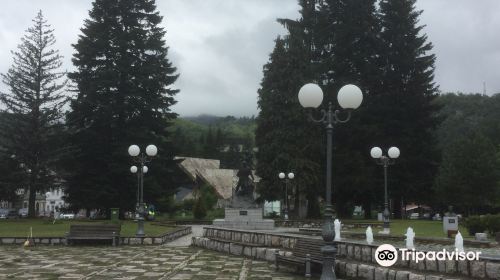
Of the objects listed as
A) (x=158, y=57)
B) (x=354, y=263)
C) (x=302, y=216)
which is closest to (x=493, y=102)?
(x=302, y=216)

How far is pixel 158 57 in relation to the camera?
4244 centimetres

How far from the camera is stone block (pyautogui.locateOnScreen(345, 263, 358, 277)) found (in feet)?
38.2

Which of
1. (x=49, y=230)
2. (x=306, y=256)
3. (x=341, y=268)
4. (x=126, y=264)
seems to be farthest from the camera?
(x=49, y=230)

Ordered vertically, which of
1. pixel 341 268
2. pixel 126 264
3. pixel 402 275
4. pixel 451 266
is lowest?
pixel 126 264

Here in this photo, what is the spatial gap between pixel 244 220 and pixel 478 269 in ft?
59.1

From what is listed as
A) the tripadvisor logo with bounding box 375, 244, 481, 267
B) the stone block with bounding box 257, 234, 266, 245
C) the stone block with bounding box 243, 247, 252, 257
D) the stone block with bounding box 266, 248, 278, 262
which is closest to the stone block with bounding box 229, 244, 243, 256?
the stone block with bounding box 243, 247, 252, 257

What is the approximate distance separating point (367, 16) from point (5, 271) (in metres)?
38.3

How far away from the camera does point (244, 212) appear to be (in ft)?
87.9

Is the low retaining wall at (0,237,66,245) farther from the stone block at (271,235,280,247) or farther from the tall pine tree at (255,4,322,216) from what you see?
the tall pine tree at (255,4,322,216)

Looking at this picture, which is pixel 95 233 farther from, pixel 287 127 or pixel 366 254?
pixel 287 127

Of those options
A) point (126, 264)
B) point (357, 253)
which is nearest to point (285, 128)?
point (126, 264)

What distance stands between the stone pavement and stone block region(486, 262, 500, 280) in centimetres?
446

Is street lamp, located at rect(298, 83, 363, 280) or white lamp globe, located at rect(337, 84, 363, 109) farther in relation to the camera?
white lamp globe, located at rect(337, 84, 363, 109)

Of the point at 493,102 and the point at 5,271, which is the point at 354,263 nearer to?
the point at 5,271
